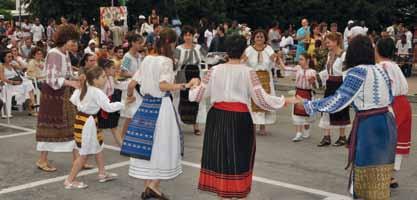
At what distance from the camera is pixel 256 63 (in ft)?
31.8

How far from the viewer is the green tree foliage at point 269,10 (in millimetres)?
32281

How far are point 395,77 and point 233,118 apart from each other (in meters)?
2.00

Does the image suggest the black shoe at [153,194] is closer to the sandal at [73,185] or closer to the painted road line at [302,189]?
the sandal at [73,185]

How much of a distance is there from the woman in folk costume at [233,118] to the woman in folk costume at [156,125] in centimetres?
72

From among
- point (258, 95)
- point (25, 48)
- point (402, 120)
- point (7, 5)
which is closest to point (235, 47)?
point (258, 95)

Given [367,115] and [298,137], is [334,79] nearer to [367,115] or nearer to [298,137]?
[298,137]

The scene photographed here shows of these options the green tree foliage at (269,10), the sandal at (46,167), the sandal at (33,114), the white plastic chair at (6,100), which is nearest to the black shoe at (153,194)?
the sandal at (46,167)

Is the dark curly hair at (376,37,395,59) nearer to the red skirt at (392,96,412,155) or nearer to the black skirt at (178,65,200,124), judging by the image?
the red skirt at (392,96,412,155)

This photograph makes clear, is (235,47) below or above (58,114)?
above

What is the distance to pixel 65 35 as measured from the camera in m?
7.27

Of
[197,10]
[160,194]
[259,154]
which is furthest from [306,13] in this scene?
[160,194]

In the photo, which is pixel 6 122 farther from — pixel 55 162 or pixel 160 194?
pixel 160 194

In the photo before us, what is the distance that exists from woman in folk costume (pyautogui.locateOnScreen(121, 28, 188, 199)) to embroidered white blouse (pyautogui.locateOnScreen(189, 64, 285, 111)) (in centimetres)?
74

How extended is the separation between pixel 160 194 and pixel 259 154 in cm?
263
